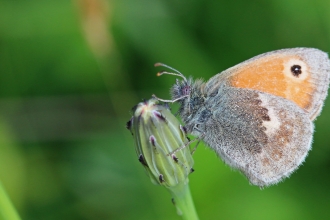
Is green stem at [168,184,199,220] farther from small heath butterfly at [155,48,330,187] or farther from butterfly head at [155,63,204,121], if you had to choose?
butterfly head at [155,63,204,121]

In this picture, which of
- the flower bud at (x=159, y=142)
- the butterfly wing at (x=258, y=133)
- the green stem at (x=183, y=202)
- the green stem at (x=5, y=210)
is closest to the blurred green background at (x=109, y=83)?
the butterfly wing at (x=258, y=133)

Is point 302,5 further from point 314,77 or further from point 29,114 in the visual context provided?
point 29,114

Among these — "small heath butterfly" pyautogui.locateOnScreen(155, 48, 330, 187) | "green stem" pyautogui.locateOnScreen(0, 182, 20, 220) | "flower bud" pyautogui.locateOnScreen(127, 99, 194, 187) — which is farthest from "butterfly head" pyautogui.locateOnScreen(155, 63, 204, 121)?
"green stem" pyautogui.locateOnScreen(0, 182, 20, 220)

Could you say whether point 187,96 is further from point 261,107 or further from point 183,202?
point 183,202

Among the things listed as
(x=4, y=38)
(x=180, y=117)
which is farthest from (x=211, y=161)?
(x=4, y=38)

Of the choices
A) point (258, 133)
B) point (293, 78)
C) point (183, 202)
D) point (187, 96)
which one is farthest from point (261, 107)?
point (183, 202)

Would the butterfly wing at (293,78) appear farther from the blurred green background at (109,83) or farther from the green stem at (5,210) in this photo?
the green stem at (5,210)

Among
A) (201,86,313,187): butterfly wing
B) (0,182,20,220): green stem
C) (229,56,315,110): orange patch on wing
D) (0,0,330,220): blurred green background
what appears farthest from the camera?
(0,0,330,220): blurred green background

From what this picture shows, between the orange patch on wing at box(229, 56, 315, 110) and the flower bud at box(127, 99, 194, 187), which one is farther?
the orange patch on wing at box(229, 56, 315, 110)
